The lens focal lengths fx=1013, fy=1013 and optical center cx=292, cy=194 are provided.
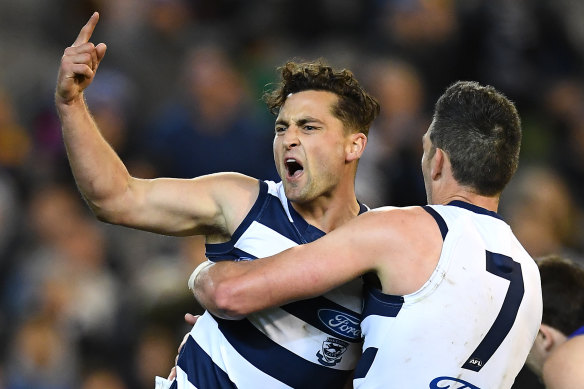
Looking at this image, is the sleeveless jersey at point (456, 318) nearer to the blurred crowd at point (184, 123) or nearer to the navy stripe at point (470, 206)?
the navy stripe at point (470, 206)

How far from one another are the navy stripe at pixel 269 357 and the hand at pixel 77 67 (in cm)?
103

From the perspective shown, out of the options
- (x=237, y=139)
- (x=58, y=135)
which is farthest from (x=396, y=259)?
(x=58, y=135)

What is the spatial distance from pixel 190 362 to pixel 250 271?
0.63 meters

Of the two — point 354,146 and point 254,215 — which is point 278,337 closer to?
point 254,215

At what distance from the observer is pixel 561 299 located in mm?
4559

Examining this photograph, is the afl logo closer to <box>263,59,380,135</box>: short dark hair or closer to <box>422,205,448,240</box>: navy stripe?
<box>422,205,448,240</box>: navy stripe

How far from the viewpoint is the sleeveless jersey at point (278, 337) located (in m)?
3.76

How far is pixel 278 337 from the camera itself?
3758mm

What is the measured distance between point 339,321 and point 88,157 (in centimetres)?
111

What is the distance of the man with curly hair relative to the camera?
3732mm

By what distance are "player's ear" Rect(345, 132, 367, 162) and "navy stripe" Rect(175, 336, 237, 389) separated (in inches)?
37.7

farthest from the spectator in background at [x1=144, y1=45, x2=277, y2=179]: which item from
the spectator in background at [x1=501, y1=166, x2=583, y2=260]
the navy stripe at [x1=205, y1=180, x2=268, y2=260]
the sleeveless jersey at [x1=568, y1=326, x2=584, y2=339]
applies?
the navy stripe at [x1=205, y1=180, x2=268, y2=260]

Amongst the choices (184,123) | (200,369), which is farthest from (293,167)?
(184,123)

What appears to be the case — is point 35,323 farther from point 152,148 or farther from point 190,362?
point 190,362
